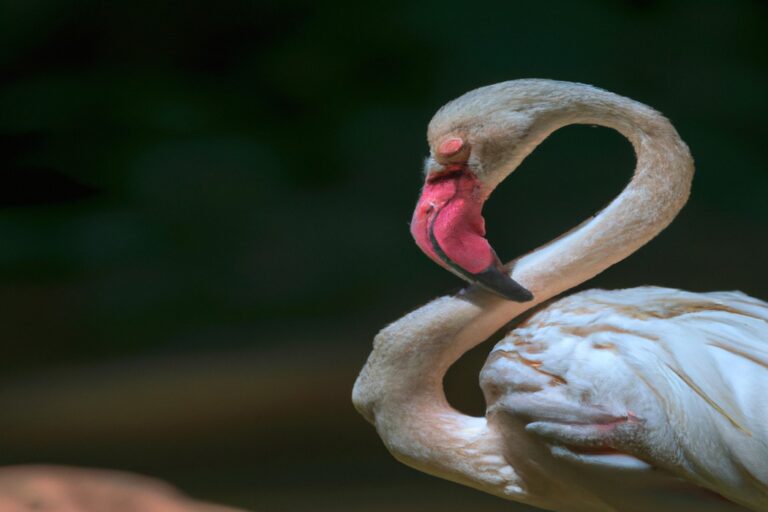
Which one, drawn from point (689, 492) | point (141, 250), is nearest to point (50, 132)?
point (141, 250)

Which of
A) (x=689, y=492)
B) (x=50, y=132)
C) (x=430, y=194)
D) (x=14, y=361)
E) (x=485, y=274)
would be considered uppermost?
(x=50, y=132)

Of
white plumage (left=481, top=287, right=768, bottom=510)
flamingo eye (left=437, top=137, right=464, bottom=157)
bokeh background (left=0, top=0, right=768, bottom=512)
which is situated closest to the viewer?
white plumage (left=481, top=287, right=768, bottom=510)

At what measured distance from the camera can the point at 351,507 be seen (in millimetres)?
2275

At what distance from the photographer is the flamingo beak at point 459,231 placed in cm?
149

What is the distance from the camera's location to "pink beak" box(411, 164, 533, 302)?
1.49 m

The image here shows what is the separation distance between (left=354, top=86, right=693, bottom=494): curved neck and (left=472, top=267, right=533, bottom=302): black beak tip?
0.20 ft

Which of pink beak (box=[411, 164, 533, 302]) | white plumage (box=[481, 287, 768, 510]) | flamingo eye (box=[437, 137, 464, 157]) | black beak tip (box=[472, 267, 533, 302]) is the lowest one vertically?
white plumage (box=[481, 287, 768, 510])

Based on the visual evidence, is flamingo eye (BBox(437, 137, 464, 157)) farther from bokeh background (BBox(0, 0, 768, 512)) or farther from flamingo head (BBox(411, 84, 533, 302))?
bokeh background (BBox(0, 0, 768, 512))

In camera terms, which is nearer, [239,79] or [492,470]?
[492,470]

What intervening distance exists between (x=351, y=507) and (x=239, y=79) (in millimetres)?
1030

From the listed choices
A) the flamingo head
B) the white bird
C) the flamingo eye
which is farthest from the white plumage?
the flamingo eye

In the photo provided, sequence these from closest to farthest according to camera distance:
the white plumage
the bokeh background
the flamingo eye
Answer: the white plumage
the flamingo eye
the bokeh background

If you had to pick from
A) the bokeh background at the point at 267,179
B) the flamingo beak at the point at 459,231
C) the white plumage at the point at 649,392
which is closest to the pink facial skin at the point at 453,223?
the flamingo beak at the point at 459,231

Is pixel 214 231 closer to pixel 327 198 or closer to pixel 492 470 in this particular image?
pixel 327 198
